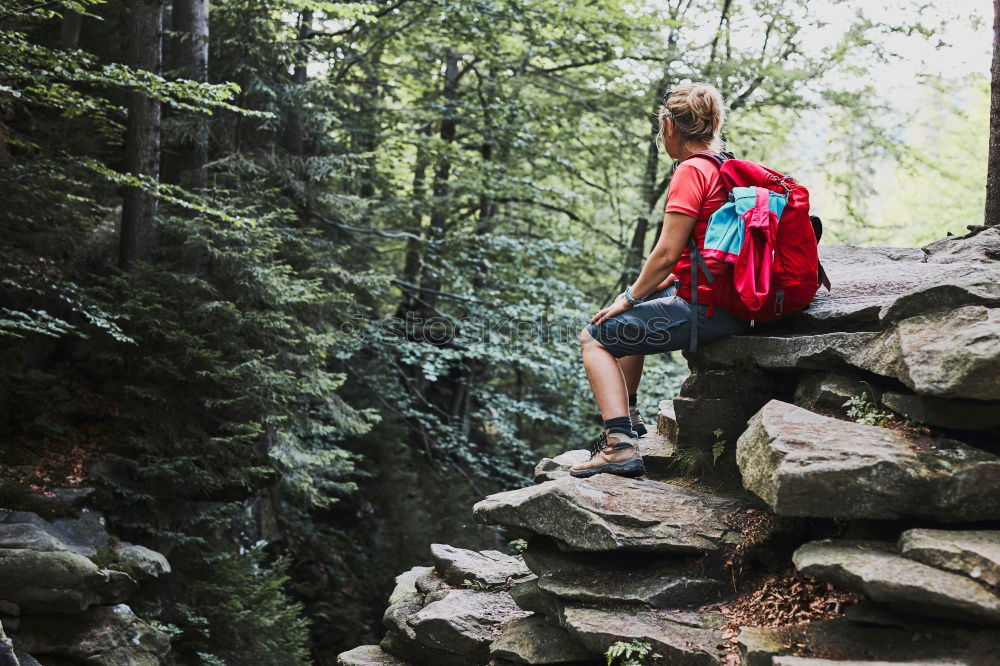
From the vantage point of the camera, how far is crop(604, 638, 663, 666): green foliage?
3738 millimetres

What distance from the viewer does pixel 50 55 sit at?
6.32 m

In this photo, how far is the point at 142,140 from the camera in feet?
28.1

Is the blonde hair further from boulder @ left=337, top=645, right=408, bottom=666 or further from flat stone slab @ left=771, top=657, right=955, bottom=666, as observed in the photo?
boulder @ left=337, top=645, right=408, bottom=666

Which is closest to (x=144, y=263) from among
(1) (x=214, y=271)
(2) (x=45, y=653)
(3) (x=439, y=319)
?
(1) (x=214, y=271)

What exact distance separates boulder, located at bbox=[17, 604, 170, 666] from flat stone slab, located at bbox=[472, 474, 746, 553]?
3718mm

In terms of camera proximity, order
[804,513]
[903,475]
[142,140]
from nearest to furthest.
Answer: [903,475] < [804,513] < [142,140]

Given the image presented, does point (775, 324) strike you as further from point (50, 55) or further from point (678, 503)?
point (50, 55)

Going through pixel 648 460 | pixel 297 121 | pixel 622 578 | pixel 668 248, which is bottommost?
pixel 622 578

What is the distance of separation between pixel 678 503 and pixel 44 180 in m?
7.12

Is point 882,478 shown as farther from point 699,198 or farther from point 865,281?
point 865,281

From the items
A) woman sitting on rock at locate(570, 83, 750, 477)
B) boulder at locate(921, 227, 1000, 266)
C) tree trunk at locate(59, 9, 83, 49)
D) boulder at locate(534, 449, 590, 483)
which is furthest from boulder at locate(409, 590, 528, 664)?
tree trunk at locate(59, 9, 83, 49)

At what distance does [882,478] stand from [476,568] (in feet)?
11.2

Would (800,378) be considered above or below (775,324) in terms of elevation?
below

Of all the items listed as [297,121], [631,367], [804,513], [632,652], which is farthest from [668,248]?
[297,121]
